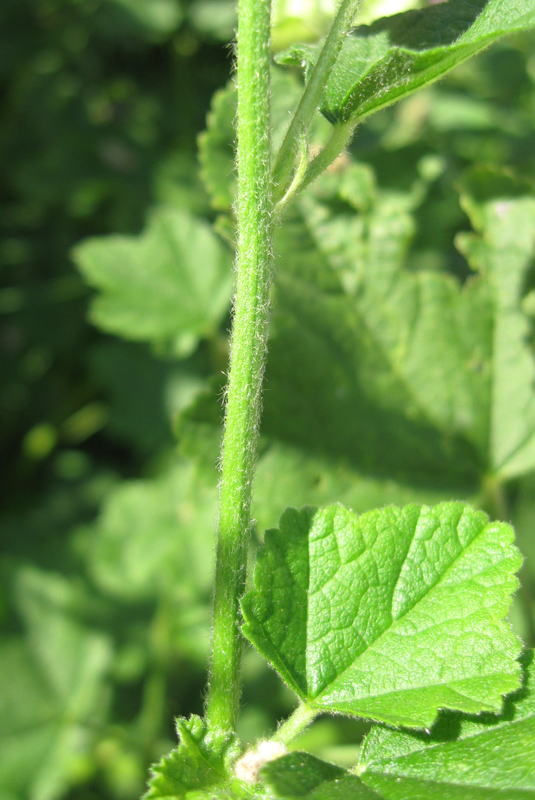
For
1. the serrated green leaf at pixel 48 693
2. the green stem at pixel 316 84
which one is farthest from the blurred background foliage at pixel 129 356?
the green stem at pixel 316 84

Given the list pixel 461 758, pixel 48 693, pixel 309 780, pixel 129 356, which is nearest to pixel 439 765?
pixel 461 758

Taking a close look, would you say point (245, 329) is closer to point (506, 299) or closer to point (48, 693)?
point (506, 299)

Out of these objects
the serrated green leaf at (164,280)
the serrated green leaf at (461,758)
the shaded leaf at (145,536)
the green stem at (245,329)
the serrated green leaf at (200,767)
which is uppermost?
the serrated green leaf at (164,280)

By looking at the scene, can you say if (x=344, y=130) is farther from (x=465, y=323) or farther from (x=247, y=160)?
(x=465, y=323)

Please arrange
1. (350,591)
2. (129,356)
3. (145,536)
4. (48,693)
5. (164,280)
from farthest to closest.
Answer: (129,356), (145,536), (48,693), (164,280), (350,591)

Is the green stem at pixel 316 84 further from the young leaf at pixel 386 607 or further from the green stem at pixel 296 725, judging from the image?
the green stem at pixel 296 725

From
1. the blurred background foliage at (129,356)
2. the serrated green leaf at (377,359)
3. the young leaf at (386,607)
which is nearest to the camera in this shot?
the young leaf at (386,607)
